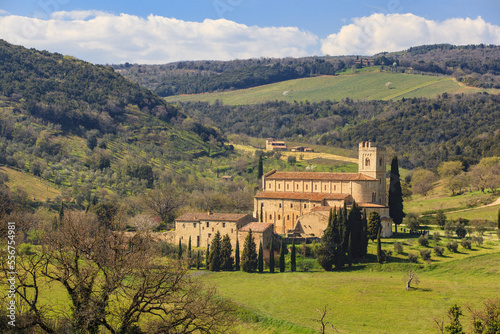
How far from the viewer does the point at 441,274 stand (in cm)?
4703

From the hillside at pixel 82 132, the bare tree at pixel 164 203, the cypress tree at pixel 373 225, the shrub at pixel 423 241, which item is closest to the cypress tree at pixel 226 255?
the cypress tree at pixel 373 225

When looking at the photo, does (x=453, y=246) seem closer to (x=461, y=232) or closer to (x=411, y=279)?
(x=461, y=232)

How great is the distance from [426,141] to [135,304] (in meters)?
138

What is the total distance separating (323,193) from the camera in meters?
64.8

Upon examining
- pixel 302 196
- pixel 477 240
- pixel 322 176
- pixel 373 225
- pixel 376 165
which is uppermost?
pixel 376 165

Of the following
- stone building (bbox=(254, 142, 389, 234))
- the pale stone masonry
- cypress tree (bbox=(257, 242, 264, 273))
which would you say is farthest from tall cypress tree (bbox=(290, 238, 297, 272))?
stone building (bbox=(254, 142, 389, 234))

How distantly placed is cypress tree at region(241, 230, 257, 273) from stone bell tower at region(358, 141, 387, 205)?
723 inches

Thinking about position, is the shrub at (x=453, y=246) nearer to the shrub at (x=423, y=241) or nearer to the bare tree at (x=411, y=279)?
the shrub at (x=423, y=241)

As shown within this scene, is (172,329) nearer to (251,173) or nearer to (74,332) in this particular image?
(74,332)

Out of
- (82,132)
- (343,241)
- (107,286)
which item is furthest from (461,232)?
(82,132)

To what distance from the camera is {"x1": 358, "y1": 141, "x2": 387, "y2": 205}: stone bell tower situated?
6388 centimetres

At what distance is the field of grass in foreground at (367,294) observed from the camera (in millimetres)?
36688

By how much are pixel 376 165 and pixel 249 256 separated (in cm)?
2107

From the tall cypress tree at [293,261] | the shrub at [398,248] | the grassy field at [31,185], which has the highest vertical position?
the grassy field at [31,185]
